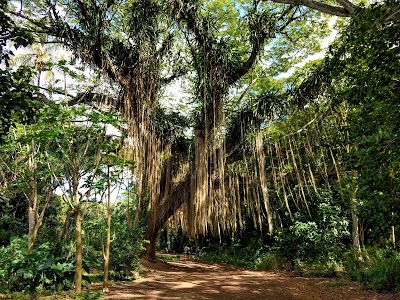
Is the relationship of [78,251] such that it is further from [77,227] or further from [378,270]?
[378,270]

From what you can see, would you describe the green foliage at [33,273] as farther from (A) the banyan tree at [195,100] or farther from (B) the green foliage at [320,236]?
(B) the green foliage at [320,236]

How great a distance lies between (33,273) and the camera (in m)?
4.59

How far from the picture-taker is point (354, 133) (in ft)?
11.8

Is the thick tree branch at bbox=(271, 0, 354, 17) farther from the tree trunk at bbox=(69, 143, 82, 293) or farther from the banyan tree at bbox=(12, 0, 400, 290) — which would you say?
the tree trunk at bbox=(69, 143, 82, 293)

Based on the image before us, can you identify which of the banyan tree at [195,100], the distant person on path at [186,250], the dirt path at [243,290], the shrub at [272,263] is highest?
the banyan tree at [195,100]

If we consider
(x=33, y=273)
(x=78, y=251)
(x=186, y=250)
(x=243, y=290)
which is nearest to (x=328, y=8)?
(x=243, y=290)

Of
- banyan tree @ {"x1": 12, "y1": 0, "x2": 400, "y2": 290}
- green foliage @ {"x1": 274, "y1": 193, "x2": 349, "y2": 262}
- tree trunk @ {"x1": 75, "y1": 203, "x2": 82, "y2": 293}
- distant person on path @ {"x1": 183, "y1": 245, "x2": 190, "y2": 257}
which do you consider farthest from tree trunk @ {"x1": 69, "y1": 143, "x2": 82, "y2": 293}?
distant person on path @ {"x1": 183, "y1": 245, "x2": 190, "y2": 257}

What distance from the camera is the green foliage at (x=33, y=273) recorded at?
4.56 metres

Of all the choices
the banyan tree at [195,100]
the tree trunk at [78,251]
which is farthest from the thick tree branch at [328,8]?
the tree trunk at [78,251]

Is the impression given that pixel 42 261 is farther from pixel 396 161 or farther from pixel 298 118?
pixel 298 118

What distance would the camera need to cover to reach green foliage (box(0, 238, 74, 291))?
15.0ft

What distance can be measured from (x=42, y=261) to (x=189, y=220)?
3.60m

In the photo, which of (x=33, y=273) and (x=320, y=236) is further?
(x=320, y=236)

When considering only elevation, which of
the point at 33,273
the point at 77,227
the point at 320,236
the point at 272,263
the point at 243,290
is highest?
the point at 77,227
